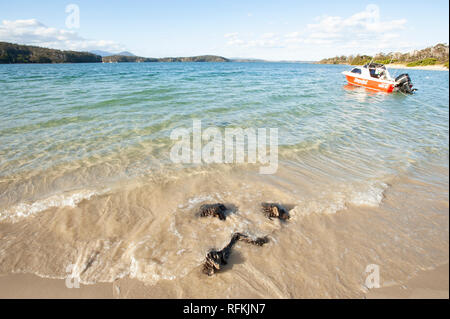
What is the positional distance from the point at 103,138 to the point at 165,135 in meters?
2.21

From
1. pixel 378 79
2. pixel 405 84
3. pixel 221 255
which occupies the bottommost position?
pixel 221 255

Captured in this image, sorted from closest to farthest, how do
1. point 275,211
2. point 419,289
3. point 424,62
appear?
point 419,289 → point 275,211 → point 424,62

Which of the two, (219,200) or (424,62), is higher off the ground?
(424,62)

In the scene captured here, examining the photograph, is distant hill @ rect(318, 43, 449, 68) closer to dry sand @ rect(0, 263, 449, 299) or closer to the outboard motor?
the outboard motor

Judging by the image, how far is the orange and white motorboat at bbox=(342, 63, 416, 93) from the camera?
70.6 feet

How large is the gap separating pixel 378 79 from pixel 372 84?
0.87 m

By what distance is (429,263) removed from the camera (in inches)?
127

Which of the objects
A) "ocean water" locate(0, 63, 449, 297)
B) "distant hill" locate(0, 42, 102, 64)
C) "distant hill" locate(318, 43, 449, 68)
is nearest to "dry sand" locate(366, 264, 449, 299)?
"ocean water" locate(0, 63, 449, 297)

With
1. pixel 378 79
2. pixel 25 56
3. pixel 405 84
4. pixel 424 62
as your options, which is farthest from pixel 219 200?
pixel 25 56

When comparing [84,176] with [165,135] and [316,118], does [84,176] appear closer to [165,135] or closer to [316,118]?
[165,135]

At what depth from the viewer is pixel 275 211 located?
14.0 ft

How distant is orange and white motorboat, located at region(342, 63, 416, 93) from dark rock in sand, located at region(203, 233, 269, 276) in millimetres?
26095

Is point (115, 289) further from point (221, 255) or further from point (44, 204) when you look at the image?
point (44, 204)
